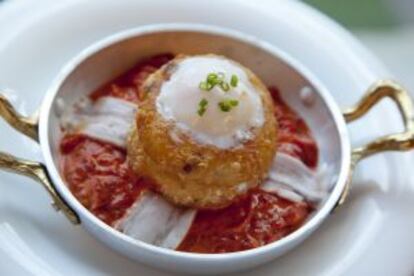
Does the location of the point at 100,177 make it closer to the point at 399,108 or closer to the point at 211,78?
the point at 211,78

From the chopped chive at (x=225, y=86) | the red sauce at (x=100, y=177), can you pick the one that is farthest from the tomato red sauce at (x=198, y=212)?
the chopped chive at (x=225, y=86)

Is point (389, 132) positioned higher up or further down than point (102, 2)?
higher up

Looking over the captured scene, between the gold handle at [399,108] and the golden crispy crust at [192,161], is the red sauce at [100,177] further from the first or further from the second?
the gold handle at [399,108]

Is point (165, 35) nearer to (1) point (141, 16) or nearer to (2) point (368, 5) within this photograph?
(1) point (141, 16)

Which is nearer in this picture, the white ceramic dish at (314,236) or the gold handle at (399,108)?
the white ceramic dish at (314,236)

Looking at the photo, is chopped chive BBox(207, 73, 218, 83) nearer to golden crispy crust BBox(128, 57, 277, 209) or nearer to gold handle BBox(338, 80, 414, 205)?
golden crispy crust BBox(128, 57, 277, 209)

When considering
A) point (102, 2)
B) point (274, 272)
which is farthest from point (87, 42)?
point (274, 272)
